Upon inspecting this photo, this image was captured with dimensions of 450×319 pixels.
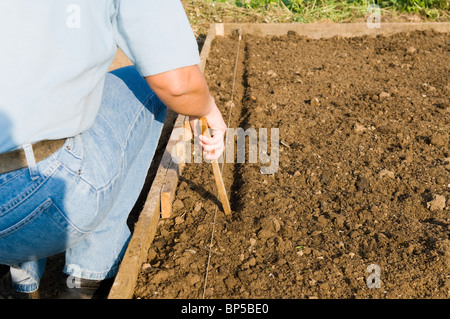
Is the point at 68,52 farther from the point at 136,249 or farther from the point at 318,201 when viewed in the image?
the point at 318,201

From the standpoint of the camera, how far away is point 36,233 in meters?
1.59

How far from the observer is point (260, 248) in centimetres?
223

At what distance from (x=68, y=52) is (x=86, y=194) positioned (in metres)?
0.52

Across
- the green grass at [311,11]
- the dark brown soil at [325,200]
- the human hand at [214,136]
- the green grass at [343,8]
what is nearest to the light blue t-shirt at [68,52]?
the human hand at [214,136]

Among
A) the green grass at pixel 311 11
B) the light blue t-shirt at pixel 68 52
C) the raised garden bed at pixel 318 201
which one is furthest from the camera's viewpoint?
the green grass at pixel 311 11

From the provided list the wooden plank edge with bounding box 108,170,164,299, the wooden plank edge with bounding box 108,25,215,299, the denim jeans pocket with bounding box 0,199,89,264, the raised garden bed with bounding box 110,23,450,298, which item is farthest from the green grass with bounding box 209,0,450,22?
the denim jeans pocket with bounding box 0,199,89,264

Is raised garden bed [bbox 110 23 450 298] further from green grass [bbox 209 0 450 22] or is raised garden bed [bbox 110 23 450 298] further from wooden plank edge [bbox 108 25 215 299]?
green grass [bbox 209 0 450 22]

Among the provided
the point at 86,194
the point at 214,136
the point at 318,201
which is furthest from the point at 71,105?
the point at 318,201

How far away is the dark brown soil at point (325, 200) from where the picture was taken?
2.04 meters

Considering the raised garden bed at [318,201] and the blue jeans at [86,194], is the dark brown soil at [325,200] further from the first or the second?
the blue jeans at [86,194]

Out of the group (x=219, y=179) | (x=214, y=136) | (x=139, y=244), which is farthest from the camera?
(x=219, y=179)

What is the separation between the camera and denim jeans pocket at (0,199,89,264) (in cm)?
152

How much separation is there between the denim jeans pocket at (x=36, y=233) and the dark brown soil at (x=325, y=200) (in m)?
0.53

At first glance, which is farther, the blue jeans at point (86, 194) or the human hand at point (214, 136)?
the human hand at point (214, 136)
